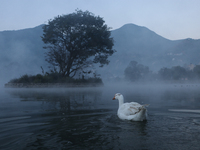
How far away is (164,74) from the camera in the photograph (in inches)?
3201

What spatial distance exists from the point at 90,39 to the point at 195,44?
176 m

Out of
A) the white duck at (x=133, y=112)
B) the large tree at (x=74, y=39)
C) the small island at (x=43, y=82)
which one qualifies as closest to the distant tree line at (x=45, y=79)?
the small island at (x=43, y=82)

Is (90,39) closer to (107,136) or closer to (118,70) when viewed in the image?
(107,136)

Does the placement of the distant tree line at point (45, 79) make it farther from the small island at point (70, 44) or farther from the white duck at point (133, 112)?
the white duck at point (133, 112)

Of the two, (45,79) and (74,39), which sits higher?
(74,39)

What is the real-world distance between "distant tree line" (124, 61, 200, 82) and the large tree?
52081 mm

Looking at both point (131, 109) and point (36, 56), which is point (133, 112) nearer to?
point (131, 109)

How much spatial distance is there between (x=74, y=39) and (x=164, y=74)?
58.4 m

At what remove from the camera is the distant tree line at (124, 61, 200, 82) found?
7662 centimetres

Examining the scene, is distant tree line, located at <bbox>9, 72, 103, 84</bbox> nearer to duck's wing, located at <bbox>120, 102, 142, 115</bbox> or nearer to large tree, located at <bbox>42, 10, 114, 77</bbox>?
large tree, located at <bbox>42, 10, 114, 77</bbox>

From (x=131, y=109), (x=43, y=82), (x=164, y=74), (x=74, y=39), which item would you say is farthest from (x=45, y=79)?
(x=164, y=74)

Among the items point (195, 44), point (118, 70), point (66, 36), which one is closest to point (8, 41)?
point (118, 70)

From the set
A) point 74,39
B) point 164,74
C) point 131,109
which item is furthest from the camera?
point 164,74

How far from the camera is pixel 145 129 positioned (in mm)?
4699
